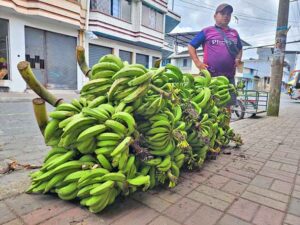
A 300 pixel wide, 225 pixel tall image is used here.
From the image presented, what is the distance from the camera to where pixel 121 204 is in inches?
71.3

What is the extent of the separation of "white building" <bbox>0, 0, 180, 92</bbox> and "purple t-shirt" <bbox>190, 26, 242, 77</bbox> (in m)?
9.56

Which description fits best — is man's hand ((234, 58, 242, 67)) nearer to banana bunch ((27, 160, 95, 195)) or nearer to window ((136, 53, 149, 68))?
banana bunch ((27, 160, 95, 195))

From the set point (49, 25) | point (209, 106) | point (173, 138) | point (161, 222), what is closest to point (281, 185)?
point (209, 106)

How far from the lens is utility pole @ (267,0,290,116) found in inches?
295

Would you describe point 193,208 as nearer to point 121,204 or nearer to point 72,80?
point 121,204

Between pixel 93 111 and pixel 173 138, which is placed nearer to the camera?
pixel 93 111

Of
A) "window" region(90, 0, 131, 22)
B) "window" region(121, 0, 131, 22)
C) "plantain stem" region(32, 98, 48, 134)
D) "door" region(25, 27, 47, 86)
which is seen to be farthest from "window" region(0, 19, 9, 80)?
"plantain stem" region(32, 98, 48, 134)

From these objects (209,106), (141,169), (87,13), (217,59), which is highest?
(87,13)

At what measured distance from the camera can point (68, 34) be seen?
1314cm

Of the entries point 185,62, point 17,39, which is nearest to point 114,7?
point 17,39

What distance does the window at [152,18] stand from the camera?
17.8 meters

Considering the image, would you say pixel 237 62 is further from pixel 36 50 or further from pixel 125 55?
pixel 125 55

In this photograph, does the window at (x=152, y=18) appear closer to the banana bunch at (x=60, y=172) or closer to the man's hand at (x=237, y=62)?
the man's hand at (x=237, y=62)

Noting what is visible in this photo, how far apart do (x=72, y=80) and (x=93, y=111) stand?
13068mm
